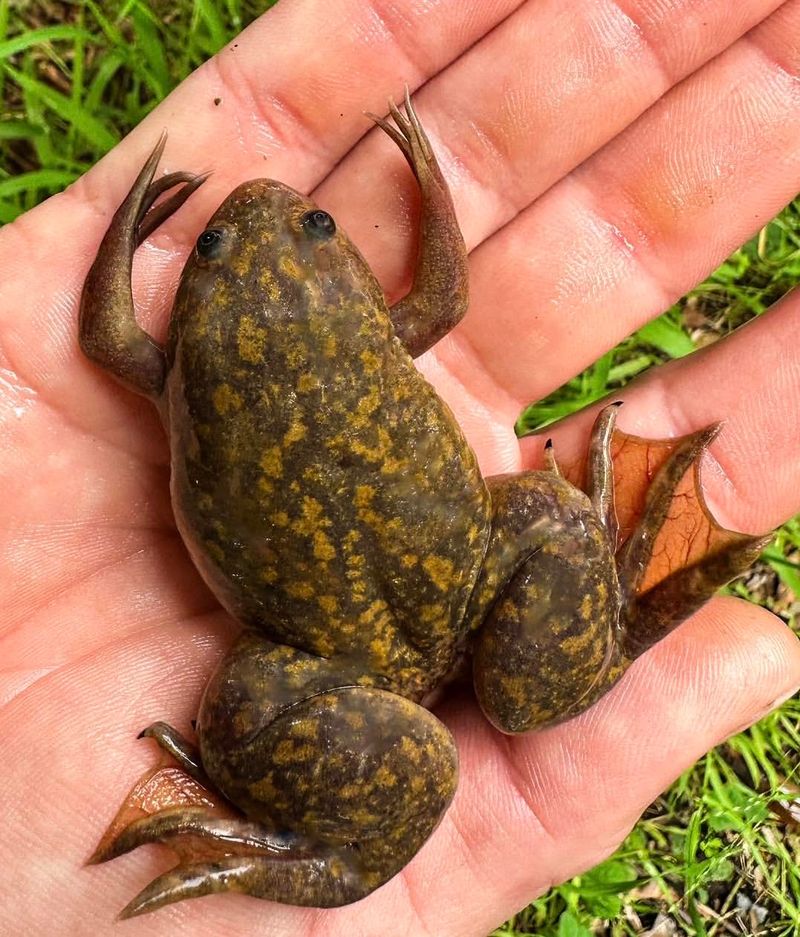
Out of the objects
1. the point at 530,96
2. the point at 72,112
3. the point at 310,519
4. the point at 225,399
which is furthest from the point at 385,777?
the point at 72,112

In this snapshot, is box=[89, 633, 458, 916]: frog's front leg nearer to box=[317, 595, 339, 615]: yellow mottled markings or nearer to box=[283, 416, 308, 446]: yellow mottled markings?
box=[317, 595, 339, 615]: yellow mottled markings

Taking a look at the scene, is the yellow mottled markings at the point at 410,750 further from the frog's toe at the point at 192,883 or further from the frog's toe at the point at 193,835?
the frog's toe at the point at 192,883

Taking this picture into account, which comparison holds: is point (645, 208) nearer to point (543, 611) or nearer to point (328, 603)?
point (543, 611)

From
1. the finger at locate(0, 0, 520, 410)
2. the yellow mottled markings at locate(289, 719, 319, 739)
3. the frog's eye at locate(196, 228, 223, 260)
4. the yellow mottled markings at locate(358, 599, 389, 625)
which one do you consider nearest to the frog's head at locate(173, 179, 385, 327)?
the frog's eye at locate(196, 228, 223, 260)

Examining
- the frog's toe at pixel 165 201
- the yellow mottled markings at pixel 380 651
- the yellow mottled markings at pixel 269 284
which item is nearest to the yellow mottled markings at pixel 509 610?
the yellow mottled markings at pixel 380 651

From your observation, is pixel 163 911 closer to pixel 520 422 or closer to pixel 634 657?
pixel 634 657

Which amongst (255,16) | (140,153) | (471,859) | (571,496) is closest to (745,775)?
(471,859)
